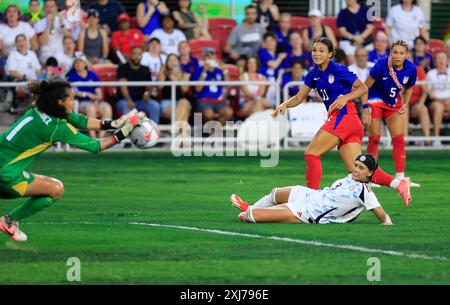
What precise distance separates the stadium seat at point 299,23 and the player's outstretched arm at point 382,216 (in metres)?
12.9

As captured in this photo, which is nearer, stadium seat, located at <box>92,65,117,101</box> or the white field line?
the white field line

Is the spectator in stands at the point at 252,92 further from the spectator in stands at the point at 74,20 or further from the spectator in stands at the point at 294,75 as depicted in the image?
the spectator in stands at the point at 74,20

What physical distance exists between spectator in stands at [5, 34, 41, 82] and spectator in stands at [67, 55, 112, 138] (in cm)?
80

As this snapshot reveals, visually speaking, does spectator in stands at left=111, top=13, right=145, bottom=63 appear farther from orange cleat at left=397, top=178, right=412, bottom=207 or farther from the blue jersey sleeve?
orange cleat at left=397, top=178, right=412, bottom=207

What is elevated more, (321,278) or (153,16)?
(153,16)

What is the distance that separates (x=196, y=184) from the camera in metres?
17.2

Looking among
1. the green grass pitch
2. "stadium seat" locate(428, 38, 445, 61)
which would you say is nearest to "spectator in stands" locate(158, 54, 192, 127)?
the green grass pitch

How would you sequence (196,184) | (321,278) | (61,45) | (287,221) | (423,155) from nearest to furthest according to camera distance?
(321,278) < (287,221) < (196,184) < (423,155) < (61,45)

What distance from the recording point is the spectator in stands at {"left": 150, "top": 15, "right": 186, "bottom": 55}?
78.0 feet

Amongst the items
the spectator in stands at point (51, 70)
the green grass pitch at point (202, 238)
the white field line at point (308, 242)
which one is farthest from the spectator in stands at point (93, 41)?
the white field line at point (308, 242)

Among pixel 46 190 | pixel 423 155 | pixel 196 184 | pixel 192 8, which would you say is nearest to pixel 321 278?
pixel 46 190

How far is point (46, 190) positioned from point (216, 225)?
2.17m

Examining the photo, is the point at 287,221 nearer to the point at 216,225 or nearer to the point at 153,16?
the point at 216,225

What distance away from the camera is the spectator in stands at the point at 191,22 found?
80.3 feet
